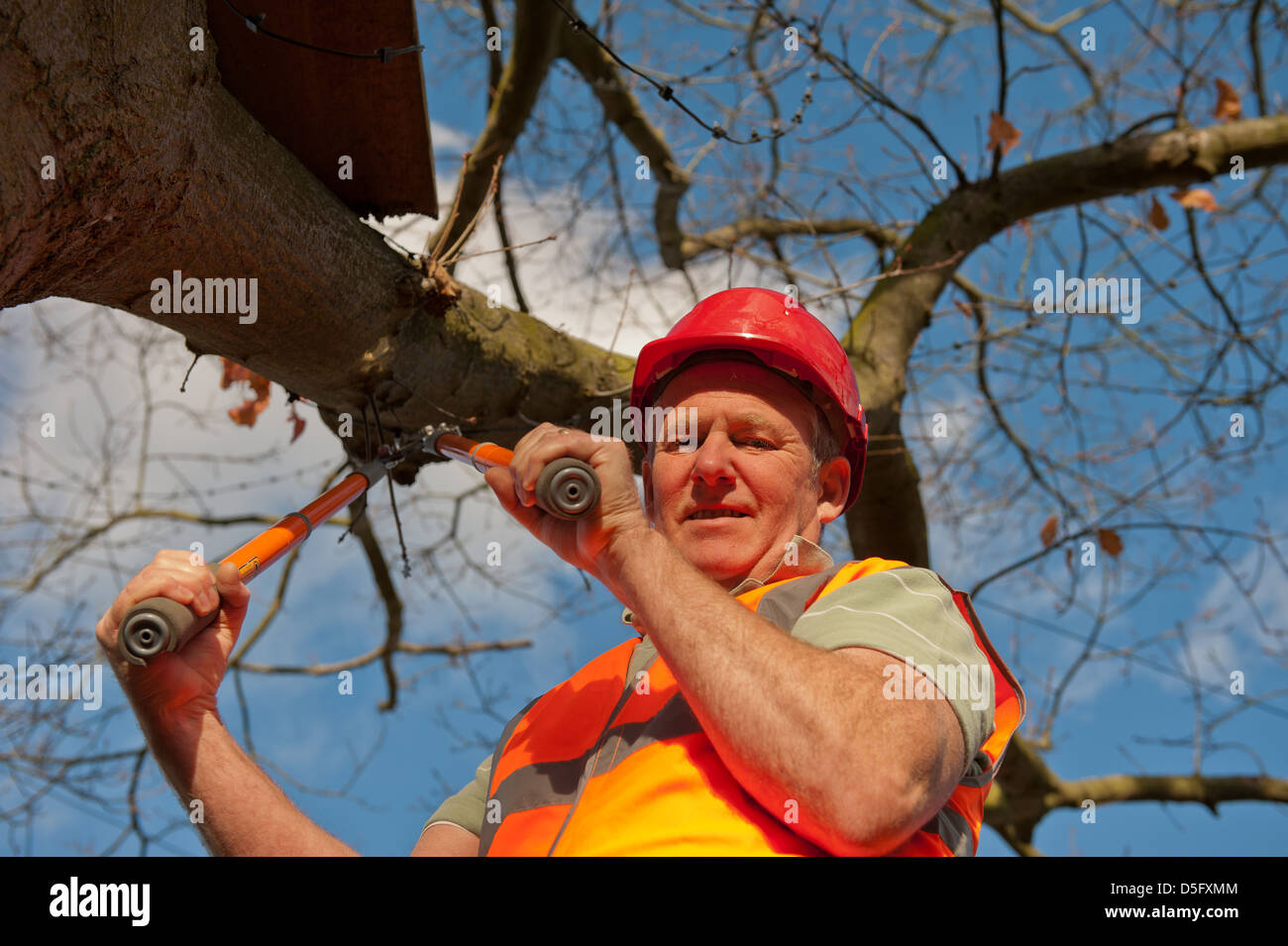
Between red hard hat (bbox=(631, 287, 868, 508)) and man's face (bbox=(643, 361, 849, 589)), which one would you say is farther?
red hard hat (bbox=(631, 287, 868, 508))

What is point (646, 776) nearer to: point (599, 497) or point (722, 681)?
point (722, 681)

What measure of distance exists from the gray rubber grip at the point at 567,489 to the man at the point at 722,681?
44mm

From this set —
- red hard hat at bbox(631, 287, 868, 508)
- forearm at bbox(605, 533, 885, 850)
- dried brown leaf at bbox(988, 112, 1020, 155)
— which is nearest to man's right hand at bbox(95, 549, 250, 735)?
forearm at bbox(605, 533, 885, 850)

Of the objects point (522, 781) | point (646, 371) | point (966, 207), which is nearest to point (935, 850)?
point (522, 781)

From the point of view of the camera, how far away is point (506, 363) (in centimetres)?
325

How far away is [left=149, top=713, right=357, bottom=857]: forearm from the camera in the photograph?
2.02m

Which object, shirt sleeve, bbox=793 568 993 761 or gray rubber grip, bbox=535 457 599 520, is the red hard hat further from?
gray rubber grip, bbox=535 457 599 520

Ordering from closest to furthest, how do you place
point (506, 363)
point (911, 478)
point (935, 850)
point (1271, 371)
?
1. point (935, 850)
2. point (506, 363)
3. point (911, 478)
4. point (1271, 371)

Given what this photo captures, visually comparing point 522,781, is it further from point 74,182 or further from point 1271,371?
point 1271,371

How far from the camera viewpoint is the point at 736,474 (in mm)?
2408

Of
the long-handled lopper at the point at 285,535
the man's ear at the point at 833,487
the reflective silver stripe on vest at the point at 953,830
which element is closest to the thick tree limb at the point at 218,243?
the long-handled lopper at the point at 285,535

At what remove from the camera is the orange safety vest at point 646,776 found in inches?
66.4
